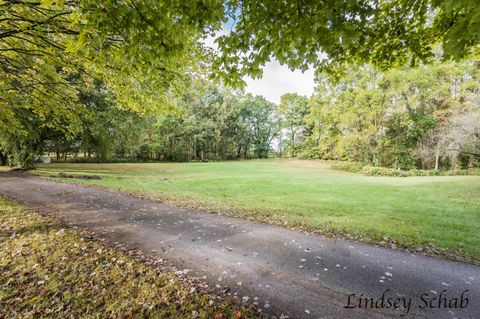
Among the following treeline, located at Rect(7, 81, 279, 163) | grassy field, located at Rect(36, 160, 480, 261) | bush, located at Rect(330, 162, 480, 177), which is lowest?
grassy field, located at Rect(36, 160, 480, 261)

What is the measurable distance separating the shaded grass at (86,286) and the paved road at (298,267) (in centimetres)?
59

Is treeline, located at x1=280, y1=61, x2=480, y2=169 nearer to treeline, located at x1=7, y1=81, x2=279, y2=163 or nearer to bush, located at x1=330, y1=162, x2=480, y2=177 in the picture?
bush, located at x1=330, y1=162, x2=480, y2=177

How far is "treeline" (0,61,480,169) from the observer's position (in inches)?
720

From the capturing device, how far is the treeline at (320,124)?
18.3m

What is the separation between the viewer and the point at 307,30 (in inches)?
135

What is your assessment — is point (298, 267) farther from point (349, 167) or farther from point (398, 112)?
point (398, 112)

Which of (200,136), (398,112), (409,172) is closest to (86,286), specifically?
(409,172)

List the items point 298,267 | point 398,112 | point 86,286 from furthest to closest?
point 398,112, point 298,267, point 86,286

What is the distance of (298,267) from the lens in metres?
4.42

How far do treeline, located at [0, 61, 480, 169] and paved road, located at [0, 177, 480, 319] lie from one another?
4.07m

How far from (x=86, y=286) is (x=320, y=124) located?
42.2 metres

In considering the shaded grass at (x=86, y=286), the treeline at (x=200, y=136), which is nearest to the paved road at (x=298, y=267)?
the shaded grass at (x=86, y=286)

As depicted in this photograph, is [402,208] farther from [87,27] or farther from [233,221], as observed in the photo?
[87,27]

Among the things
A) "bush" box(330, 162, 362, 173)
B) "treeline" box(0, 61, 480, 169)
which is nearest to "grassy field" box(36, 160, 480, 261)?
"treeline" box(0, 61, 480, 169)
